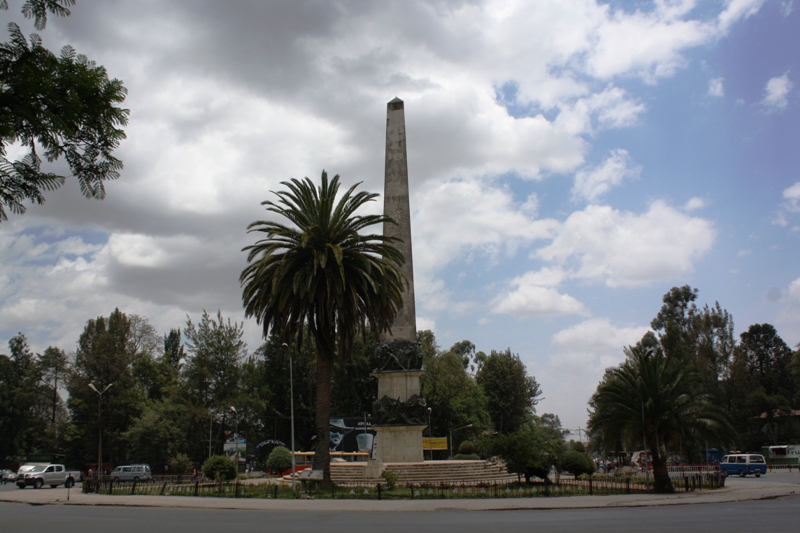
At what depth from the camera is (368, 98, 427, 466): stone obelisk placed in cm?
Result: 3194

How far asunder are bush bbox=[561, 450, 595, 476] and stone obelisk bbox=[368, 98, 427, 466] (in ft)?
24.1

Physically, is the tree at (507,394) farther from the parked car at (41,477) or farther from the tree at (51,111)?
the tree at (51,111)

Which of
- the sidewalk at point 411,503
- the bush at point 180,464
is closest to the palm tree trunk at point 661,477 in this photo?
the sidewalk at point 411,503

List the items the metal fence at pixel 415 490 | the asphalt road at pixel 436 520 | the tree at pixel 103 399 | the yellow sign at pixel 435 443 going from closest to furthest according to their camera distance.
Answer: the asphalt road at pixel 436 520 < the metal fence at pixel 415 490 < the yellow sign at pixel 435 443 < the tree at pixel 103 399

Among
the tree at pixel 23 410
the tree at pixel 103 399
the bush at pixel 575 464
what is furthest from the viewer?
the tree at pixel 23 410

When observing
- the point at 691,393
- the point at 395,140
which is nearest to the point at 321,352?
the point at 395,140

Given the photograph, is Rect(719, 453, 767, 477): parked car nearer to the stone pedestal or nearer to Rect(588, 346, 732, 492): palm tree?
Rect(588, 346, 732, 492): palm tree

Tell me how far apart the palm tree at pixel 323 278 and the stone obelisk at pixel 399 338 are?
2.54 meters

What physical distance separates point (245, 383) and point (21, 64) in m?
58.3

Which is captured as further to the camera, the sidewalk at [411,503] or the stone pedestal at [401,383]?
the stone pedestal at [401,383]

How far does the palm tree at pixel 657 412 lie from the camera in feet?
91.3

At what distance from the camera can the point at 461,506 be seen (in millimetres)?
20469

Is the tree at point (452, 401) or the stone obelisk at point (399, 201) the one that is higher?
the stone obelisk at point (399, 201)

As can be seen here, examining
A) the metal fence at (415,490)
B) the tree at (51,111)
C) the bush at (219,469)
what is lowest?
the metal fence at (415,490)
